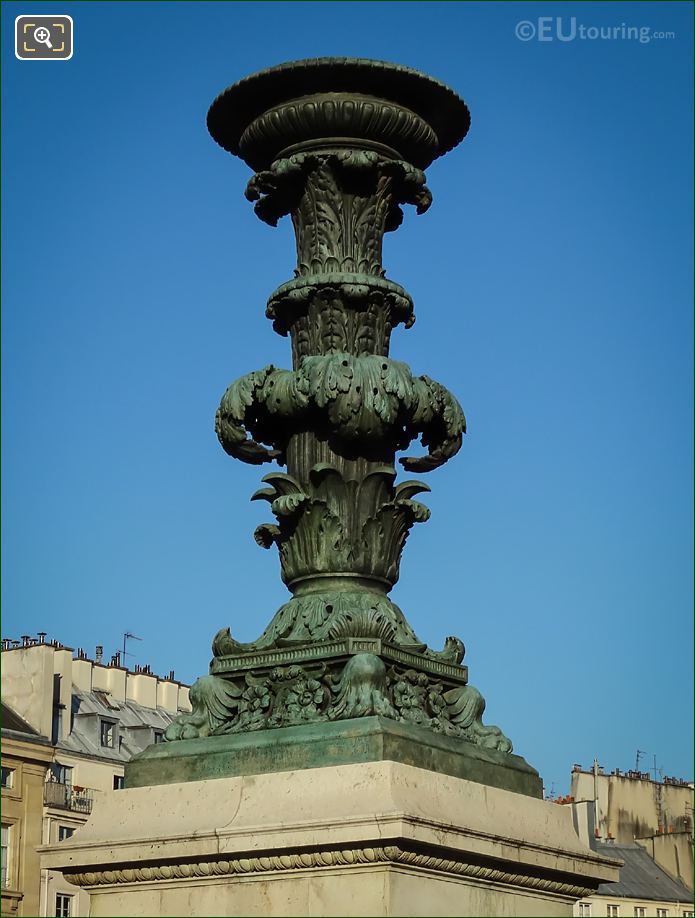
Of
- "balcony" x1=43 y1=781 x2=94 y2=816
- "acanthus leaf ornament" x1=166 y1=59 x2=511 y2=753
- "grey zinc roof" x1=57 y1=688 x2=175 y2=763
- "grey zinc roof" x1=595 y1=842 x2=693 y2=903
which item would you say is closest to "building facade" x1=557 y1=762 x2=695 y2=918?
"grey zinc roof" x1=595 y1=842 x2=693 y2=903

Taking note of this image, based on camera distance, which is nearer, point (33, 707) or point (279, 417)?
point (279, 417)

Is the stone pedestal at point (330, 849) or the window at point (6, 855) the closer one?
the stone pedestal at point (330, 849)

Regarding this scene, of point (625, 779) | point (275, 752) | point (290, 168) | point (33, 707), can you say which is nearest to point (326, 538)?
point (275, 752)

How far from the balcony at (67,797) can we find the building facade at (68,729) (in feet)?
0.10

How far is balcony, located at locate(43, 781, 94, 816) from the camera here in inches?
2258

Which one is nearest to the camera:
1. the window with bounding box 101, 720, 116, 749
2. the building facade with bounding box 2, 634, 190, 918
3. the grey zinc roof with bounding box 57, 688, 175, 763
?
the building facade with bounding box 2, 634, 190, 918

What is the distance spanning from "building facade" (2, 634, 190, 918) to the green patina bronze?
41.1 metres

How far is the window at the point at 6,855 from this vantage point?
53.8 meters

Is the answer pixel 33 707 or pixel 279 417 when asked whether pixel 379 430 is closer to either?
pixel 279 417

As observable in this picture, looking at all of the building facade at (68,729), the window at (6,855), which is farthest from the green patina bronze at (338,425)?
the window at (6,855)

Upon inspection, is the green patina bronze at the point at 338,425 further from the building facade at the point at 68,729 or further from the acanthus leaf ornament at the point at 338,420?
the building facade at the point at 68,729

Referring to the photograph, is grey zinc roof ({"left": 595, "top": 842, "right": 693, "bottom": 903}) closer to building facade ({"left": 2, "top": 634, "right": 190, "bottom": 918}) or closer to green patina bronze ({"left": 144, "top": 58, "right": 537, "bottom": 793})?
building facade ({"left": 2, "top": 634, "right": 190, "bottom": 918})

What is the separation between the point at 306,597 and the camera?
13.1 metres

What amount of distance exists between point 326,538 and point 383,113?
124 inches
